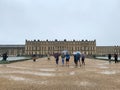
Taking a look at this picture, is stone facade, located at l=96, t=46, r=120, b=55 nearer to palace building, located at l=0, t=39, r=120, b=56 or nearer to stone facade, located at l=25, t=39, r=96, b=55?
palace building, located at l=0, t=39, r=120, b=56

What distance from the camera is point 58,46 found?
153 m

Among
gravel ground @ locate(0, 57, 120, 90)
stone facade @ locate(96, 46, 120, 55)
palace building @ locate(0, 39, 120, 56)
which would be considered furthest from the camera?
stone facade @ locate(96, 46, 120, 55)

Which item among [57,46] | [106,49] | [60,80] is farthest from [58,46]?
[60,80]

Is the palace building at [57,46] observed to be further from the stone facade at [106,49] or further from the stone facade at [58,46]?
the stone facade at [106,49]

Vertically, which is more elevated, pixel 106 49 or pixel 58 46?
pixel 58 46

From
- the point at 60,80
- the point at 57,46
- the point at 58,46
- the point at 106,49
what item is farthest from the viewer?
the point at 106,49

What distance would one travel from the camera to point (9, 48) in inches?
6924

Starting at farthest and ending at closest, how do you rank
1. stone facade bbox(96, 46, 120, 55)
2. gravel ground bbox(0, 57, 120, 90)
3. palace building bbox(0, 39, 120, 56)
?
stone facade bbox(96, 46, 120, 55), palace building bbox(0, 39, 120, 56), gravel ground bbox(0, 57, 120, 90)

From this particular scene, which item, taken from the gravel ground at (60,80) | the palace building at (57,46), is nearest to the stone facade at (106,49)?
the palace building at (57,46)

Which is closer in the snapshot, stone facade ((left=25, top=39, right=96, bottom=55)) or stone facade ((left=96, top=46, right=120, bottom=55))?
stone facade ((left=25, top=39, right=96, bottom=55))

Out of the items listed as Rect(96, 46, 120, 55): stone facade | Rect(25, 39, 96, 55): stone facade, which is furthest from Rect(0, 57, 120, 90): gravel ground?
Rect(96, 46, 120, 55): stone facade

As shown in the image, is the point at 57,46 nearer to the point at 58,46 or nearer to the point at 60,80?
the point at 58,46

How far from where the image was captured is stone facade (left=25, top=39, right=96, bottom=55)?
154m

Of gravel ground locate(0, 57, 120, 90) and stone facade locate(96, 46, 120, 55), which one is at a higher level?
gravel ground locate(0, 57, 120, 90)
